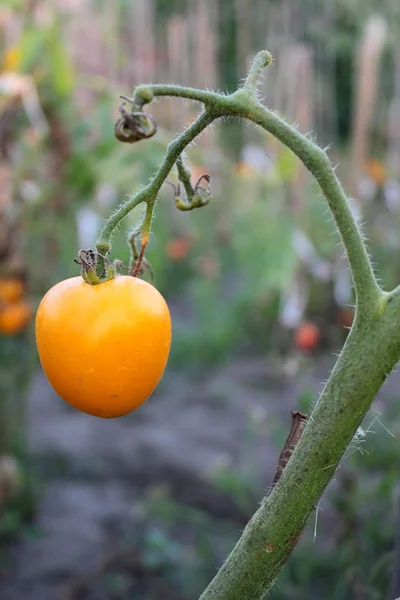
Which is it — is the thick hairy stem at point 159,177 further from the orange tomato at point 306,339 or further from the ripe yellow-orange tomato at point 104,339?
the orange tomato at point 306,339

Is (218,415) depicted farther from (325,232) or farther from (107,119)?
(107,119)

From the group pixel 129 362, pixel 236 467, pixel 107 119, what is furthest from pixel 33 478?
pixel 129 362

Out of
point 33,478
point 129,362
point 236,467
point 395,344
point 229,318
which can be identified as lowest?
point 33,478

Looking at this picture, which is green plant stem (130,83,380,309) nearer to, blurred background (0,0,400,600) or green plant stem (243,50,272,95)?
green plant stem (243,50,272,95)

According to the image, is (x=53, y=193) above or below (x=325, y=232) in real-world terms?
below

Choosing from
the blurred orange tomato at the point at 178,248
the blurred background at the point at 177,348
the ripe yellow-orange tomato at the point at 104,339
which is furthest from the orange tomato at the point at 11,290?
the blurred orange tomato at the point at 178,248

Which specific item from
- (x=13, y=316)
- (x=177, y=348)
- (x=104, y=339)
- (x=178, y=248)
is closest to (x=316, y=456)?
(x=104, y=339)
